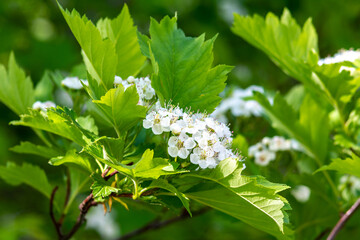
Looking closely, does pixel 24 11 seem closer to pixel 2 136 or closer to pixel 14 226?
pixel 2 136

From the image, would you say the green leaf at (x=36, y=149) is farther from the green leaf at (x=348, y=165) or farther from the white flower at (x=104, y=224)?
the white flower at (x=104, y=224)

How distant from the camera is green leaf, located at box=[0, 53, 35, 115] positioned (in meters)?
1.53

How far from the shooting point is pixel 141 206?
1.65m

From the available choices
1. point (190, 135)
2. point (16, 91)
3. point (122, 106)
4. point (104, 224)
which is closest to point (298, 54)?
point (190, 135)

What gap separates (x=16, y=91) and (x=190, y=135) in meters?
0.74

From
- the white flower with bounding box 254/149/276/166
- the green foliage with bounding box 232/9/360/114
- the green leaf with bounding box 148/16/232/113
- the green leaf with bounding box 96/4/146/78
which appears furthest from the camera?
the white flower with bounding box 254/149/276/166

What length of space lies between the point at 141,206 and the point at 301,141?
25.4 inches

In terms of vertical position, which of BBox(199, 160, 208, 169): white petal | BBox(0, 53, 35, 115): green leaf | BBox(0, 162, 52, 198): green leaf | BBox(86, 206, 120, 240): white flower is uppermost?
BBox(0, 53, 35, 115): green leaf

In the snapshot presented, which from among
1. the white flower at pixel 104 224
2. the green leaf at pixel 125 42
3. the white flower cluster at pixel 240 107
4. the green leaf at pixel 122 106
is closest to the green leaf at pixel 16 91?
the green leaf at pixel 125 42

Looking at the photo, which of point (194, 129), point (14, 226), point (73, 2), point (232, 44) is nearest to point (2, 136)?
point (14, 226)

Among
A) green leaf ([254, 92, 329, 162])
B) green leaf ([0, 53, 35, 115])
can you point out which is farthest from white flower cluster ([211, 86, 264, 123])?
green leaf ([0, 53, 35, 115])

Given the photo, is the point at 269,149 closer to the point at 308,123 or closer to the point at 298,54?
the point at 308,123

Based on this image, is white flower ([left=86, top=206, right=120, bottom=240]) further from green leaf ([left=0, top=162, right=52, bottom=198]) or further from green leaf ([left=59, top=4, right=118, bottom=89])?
green leaf ([left=59, top=4, right=118, bottom=89])

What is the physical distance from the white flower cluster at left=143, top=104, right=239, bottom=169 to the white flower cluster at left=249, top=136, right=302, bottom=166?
898 millimetres
